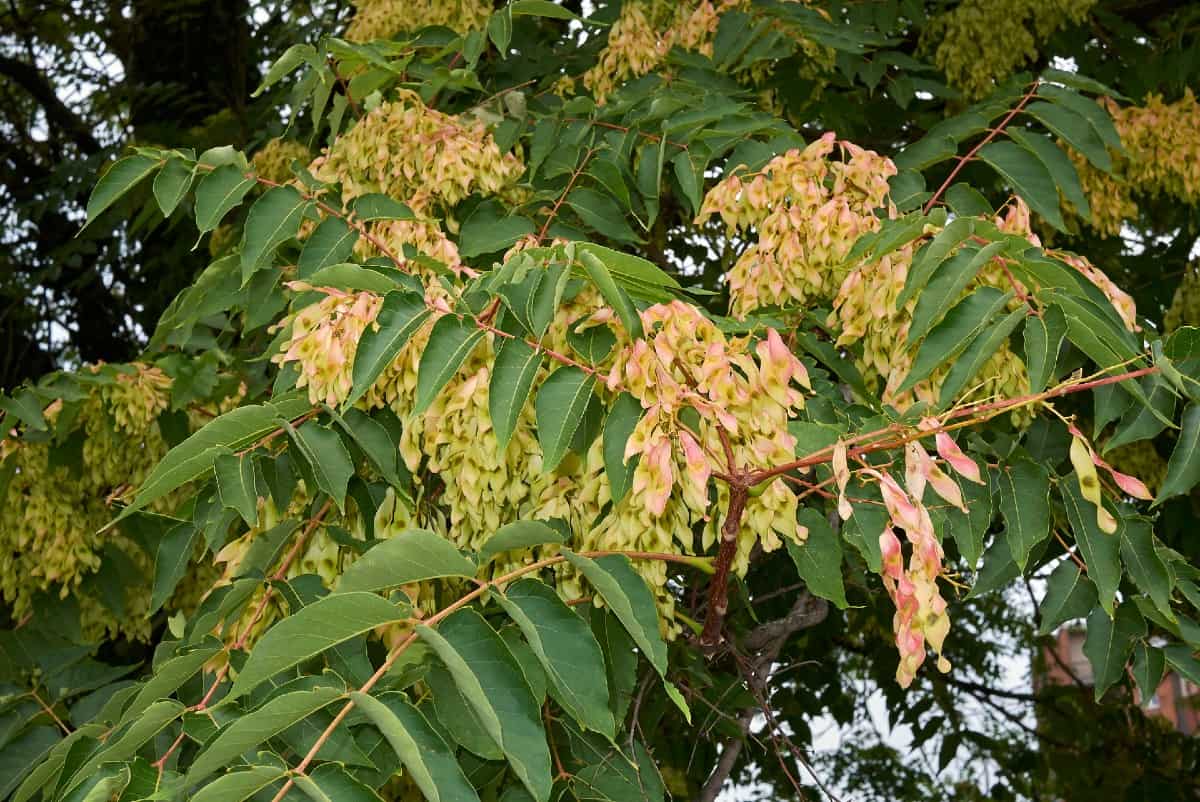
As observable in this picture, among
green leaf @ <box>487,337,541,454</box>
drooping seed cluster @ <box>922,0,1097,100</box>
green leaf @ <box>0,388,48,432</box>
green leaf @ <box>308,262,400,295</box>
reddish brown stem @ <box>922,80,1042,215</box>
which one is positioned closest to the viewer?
green leaf @ <box>487,337,541,454</box>

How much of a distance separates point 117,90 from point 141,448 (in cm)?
248

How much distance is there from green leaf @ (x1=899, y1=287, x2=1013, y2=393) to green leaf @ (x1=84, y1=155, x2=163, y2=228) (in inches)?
48.5

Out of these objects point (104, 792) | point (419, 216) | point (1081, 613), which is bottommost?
point (1081, 613)

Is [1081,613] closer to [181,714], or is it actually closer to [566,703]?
[566,703]

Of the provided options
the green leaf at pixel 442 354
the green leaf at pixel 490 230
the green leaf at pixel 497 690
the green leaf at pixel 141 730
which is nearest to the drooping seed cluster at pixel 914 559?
the green leaf at pixel 497 690

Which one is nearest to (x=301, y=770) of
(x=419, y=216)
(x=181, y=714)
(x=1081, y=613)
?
(x=181, y=714)

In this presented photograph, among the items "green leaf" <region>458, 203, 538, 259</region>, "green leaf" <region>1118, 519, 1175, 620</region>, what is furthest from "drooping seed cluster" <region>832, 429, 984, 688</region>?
"green leaf" <region>458, 203, 538, 259</region>

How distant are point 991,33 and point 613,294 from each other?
7.57 feet

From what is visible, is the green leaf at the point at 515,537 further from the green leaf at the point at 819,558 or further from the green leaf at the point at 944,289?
the green leaf at the point at 944,289

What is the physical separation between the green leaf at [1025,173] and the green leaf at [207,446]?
1443 mm

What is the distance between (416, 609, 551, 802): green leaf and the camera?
3.97ft

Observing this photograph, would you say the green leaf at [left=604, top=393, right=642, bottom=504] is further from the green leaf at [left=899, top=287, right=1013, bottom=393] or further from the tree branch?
the tree branch

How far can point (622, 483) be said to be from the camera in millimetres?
1515

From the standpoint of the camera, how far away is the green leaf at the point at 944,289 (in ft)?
5.65
